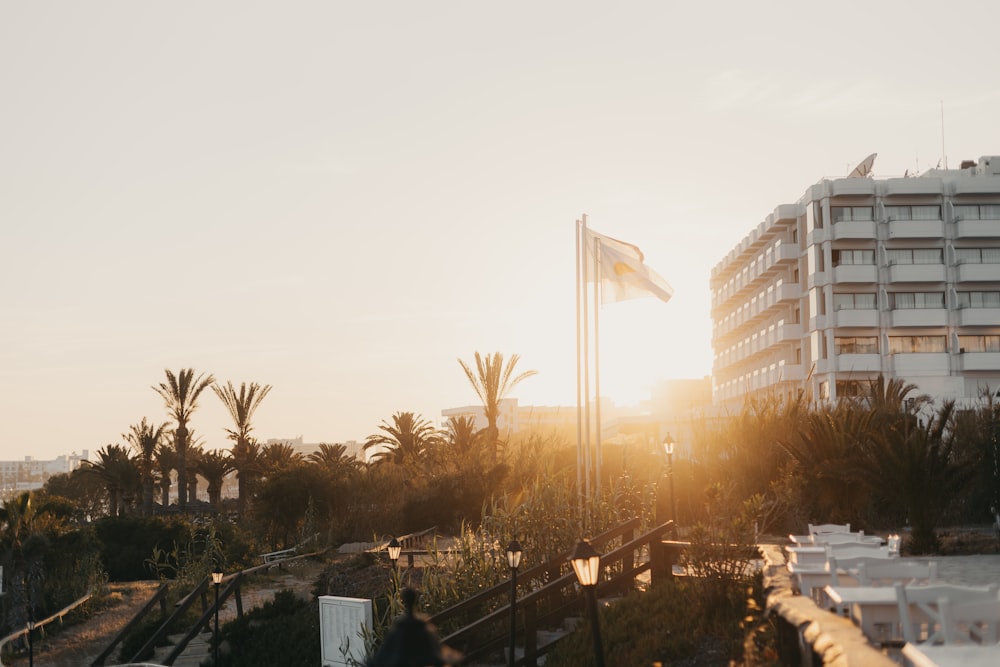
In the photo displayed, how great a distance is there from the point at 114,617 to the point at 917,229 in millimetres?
51334

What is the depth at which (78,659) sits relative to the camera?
80.7ft

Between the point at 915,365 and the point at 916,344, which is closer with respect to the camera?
the point at 915,365

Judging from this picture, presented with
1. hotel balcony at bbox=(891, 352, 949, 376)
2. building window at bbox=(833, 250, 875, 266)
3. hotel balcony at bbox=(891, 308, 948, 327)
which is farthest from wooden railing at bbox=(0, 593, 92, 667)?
hotel balcony at bbox=(891, 308, 948, 327)

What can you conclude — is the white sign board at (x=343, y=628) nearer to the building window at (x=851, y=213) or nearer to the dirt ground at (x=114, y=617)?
the dirt ground at (x=114, y=617)

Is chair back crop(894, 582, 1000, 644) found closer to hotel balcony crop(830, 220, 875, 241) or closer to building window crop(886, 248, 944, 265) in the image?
hotel balcony crop(830, 220, 875, 241)

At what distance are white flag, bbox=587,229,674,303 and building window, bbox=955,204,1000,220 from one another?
155 ft

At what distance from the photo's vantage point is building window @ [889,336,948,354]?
63781 millimetres

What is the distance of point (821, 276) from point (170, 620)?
51334mm

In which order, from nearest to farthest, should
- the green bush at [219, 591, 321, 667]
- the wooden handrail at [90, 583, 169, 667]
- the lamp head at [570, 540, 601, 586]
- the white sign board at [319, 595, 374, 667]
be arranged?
the lamp head at [570, 540, 601, 586] → the white sign board at [319, 595, 374, 667] → the green bush at [219, 591, 321, 667] → the wooden handrail at [90, 583, 169, 667]

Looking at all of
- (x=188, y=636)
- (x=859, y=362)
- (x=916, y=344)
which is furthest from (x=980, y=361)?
(x=188, y=636)

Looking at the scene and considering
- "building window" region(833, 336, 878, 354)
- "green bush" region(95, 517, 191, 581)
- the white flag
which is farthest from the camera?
"building window" region(833, 336, 878, 354)

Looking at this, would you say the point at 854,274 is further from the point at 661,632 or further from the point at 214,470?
the point at 661,632

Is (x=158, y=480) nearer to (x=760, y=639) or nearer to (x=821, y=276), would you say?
(x=821, y=276)

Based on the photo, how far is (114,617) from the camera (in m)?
28.7
